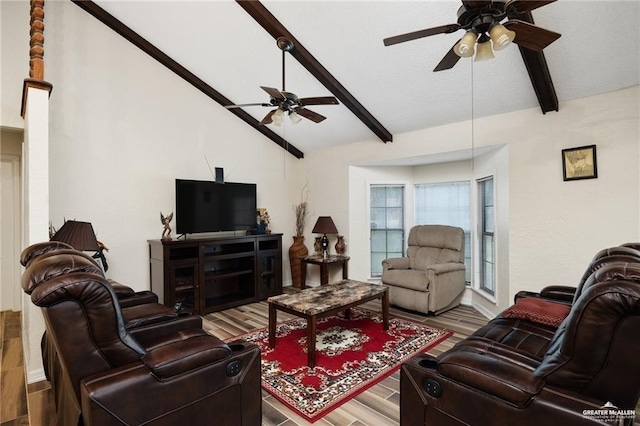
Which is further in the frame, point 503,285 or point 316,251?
point 316,251

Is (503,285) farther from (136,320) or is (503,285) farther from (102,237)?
(102,237)

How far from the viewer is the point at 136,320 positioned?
241 cm

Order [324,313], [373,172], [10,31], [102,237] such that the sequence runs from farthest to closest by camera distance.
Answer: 1. [373,172]
2. [102,237]
3. [10,31]
4. [324,313]

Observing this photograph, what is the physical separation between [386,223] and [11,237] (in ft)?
17.8

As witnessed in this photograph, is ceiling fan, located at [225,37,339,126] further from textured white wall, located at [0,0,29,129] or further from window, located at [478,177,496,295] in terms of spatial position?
window, located at [478,177,496,295]

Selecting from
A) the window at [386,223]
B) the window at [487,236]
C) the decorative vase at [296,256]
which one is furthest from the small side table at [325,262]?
the window at [487,236]

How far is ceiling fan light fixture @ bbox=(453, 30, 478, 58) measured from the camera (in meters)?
1.91

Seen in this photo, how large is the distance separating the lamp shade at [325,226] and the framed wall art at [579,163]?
3.14 m

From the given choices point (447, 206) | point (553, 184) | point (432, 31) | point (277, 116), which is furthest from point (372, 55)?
point (447, 206)

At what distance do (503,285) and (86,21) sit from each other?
19.7ft

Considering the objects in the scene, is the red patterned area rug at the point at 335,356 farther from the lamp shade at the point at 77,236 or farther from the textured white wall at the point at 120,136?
the textured white wall at the point at 120,136

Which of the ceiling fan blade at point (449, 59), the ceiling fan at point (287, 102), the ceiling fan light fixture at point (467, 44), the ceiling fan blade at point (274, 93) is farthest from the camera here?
the ceiling fan at point (287, 102)

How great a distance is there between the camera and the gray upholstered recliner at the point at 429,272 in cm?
412

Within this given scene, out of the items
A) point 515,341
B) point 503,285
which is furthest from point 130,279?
point 503,285
